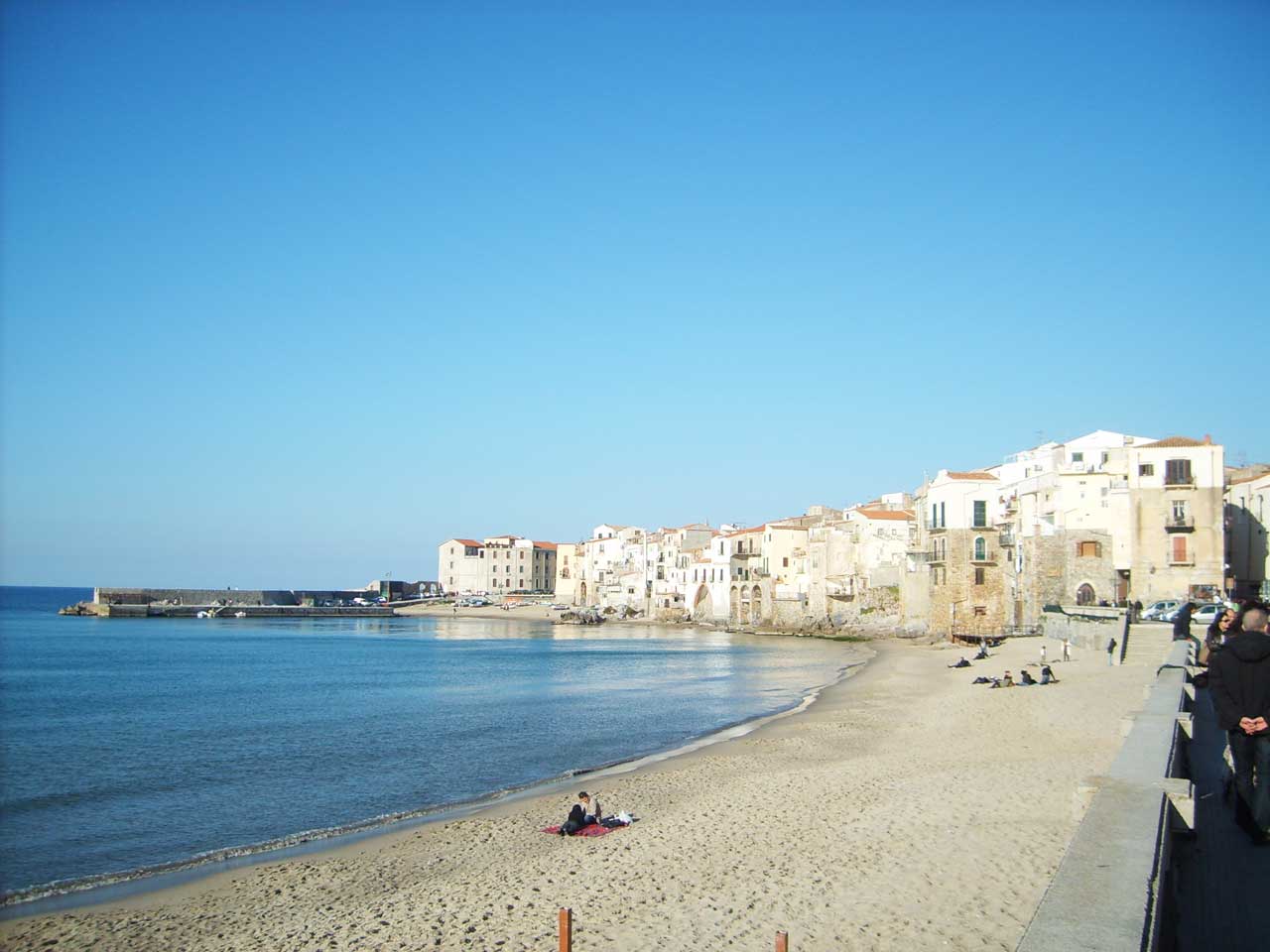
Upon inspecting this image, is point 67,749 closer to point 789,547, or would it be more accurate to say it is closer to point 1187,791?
point 1187,791

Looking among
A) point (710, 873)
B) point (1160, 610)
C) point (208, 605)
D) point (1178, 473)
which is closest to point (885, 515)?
point (1178, 473)

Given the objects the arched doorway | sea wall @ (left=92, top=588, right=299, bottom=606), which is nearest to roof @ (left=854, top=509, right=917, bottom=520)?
the arched doorway

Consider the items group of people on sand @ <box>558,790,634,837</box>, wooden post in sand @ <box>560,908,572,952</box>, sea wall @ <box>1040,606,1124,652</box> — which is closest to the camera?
wooden post in sand @ <box>560,908,572,952</box>

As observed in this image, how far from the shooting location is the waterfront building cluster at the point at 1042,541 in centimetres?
4509

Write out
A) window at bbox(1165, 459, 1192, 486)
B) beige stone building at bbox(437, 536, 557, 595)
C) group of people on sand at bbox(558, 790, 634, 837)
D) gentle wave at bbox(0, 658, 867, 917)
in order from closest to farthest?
gentle wave at bbox(0, 658, 867, 917)
group of people on sand at bbox(558, 790, 634, 837)
window at bbox(1165, 459, 1192, 486)
beige stone building at bbox(437, 536, 557, 595)

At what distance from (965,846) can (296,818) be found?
13023 millimetres

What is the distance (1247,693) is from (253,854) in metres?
15.2

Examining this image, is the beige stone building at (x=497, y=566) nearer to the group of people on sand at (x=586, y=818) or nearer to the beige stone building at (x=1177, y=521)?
the beige stone building at (x=1177, y=521)

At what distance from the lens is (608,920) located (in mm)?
11727

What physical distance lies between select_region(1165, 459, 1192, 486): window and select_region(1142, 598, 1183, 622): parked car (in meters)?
5.65

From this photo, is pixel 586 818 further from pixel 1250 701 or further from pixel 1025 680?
pixel 1025 680

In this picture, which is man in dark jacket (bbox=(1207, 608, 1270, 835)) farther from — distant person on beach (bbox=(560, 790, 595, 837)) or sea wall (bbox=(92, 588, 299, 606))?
sea wall (bbox=(92, 588, 299, 606))

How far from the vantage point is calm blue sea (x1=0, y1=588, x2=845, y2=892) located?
19.3 meters

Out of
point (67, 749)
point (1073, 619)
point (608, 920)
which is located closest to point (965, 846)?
point (608, 920)
